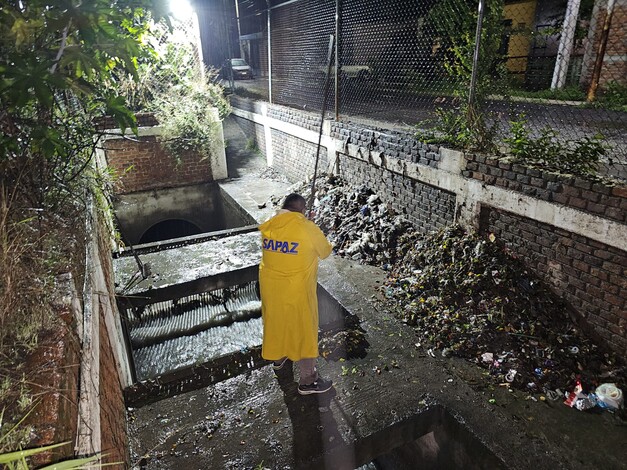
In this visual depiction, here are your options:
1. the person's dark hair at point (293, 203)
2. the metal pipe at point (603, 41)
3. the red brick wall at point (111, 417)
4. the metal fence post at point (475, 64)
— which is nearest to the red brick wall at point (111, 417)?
the red brick wall at point (111, 417)

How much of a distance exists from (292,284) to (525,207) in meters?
2.79

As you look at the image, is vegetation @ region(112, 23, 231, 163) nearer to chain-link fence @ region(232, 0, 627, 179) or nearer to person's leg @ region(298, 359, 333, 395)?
chain-link fence @ region(232, 0, 627, 179)

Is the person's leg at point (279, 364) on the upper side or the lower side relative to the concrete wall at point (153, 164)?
lower

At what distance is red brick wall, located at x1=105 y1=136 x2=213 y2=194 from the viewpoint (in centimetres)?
954

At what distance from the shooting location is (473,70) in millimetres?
4793

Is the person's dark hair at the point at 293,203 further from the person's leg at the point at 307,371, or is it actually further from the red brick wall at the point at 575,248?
the red brick wall at the point at 575,248

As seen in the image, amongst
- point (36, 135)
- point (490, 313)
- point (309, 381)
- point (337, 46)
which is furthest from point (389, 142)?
point (36, 135)

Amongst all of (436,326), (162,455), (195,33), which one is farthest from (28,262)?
(195,33)

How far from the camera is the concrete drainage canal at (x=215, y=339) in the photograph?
328 cm

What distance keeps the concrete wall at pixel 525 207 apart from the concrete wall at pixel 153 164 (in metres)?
4.87

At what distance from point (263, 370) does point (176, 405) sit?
887 mm

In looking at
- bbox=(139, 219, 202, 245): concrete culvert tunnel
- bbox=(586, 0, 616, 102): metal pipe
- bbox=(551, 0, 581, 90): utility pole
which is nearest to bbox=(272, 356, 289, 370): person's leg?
bbox=(586, 0, 616, 102): metal pipe

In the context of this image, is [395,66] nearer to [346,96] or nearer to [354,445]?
[346,96]

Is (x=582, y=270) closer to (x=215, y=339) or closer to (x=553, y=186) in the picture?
(x=553, y=186)
